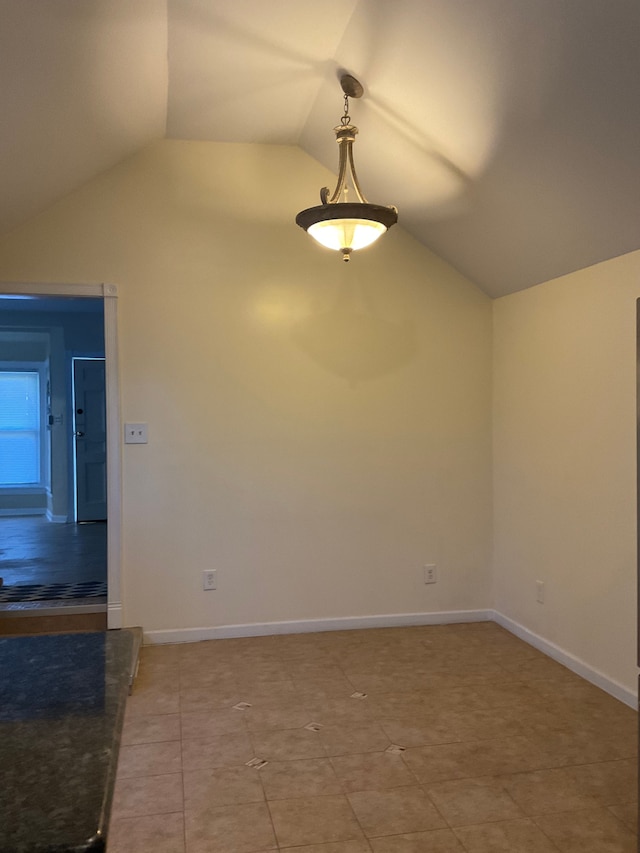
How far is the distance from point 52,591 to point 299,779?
2.69m

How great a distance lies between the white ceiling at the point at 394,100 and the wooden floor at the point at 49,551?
2.66 meters

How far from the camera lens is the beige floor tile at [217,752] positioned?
284 cm

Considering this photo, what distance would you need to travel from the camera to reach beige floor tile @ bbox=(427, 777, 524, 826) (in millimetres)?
2471

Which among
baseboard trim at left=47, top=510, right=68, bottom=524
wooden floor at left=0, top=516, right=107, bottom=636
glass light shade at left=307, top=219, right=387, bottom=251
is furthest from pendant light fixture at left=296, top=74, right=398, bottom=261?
baseboard trim at left=47, top=510, right=68, bottom=524

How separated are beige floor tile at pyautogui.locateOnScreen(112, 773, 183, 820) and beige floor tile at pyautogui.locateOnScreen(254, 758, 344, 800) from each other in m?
0.32

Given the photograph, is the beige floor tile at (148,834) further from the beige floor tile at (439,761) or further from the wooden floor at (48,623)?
the wooden floor at (48,623)

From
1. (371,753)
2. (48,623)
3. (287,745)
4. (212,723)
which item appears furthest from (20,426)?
(371,753)

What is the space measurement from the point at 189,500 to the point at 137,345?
93 centimetres

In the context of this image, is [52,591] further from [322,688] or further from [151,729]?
[322,688]

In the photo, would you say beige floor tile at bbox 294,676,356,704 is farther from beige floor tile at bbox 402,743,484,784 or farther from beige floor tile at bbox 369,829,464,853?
beige floor tile at bbox 369,829,464,853

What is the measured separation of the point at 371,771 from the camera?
278 cm

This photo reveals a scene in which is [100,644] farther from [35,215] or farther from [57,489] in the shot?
[57,489]

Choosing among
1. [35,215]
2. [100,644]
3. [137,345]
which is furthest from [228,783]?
[35,215]

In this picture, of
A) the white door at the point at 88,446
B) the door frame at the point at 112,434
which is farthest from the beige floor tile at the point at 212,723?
the white door at the point at 88,446
